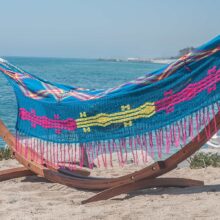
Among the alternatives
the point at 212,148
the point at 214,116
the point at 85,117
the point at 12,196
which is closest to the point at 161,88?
the point at 214,116

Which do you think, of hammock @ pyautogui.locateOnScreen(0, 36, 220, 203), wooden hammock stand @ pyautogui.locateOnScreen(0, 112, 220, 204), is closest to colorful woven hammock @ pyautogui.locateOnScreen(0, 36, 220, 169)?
hammock @ pyautogui.locateOnScreen(0, 36, 220, 203)

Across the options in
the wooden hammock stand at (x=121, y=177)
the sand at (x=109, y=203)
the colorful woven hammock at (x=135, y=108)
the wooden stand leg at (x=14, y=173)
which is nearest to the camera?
the sand at (x=109, y=203)

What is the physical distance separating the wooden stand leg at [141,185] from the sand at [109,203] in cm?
6

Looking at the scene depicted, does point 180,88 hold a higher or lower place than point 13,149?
higher

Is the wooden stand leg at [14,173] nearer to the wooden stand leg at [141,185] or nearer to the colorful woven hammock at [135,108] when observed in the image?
the colorful woven hammock at [135,108]

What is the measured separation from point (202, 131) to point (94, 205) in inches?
46.8

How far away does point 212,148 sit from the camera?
9.48m

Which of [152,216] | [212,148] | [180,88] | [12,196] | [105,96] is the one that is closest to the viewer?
[152,216]

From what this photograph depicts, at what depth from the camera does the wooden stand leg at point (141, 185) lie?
16.2ft

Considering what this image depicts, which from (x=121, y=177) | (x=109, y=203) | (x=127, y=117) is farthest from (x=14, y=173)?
(x=127, y=117)

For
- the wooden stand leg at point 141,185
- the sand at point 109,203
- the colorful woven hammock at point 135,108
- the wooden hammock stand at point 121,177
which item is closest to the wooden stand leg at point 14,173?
the wooden hammock stand at point 121,177

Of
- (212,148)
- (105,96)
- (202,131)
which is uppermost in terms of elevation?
(105,96)

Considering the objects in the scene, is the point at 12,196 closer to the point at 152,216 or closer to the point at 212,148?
the point at 152,216

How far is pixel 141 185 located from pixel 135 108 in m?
0.84
